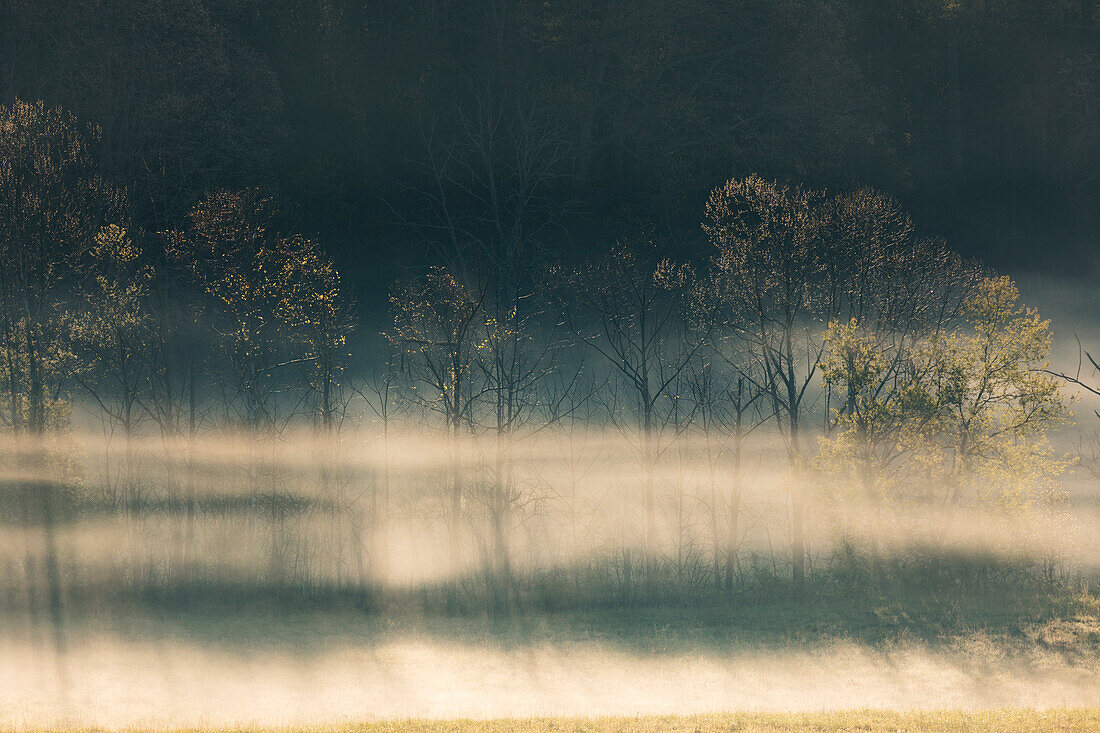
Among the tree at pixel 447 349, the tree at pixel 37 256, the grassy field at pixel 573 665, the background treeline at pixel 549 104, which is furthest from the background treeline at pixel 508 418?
the background treeline at pixel 549 104

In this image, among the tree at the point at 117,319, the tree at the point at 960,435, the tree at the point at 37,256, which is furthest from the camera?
the tree at the point at 117,319

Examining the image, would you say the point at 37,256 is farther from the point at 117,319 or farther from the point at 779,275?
the point at 779,275

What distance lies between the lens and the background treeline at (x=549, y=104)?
4644cm

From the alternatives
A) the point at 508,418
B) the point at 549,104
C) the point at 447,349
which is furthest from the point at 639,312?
the point at 549,104

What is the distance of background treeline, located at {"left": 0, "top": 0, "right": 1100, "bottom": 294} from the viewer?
46438 mm

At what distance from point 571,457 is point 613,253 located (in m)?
9.60

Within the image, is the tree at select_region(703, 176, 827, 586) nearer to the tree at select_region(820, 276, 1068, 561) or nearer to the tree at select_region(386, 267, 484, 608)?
the tree at select_region(820, 276, 1068, 561)

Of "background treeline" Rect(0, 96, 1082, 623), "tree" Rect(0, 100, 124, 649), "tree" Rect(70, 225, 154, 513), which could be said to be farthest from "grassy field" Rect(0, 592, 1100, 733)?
"tree" Rect(70, 225, 154, 513)

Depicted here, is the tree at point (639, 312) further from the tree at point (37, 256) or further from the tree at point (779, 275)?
the tree at point (37, 256)

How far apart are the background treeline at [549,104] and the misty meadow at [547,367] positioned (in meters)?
0.20

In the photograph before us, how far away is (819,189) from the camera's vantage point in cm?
4750

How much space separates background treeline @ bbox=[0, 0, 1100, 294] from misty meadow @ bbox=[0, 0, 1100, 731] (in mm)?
201

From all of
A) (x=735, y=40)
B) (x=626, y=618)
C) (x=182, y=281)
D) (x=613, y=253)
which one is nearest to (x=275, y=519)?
(x=182, y=281)

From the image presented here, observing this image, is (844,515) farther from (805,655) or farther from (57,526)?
(57,526)
